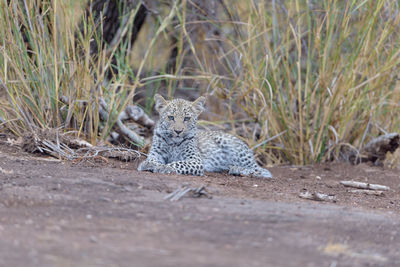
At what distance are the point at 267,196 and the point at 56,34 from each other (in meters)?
3.04

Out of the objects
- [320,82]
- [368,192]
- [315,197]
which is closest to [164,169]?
[315,197]

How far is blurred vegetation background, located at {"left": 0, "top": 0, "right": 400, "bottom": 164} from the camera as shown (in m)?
6.62

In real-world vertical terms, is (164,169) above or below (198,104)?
below

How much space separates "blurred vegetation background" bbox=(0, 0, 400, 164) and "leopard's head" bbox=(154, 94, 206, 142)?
604 millimetres

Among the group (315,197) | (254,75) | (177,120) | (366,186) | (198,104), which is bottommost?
(366,186)

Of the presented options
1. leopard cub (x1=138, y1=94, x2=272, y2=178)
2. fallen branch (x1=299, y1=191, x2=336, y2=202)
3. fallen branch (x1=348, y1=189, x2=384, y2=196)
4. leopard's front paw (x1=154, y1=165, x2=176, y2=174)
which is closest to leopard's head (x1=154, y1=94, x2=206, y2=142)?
leopard cub (x1=138, y1=94, x2=272, y2=178)

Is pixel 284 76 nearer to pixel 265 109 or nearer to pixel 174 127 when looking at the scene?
pixel 265 109

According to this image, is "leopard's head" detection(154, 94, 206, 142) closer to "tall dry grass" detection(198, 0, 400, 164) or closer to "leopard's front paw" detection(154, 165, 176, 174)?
"leopard's front paw" detection(154, 165, 176, 174)

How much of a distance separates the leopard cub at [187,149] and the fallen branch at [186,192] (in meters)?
1.44

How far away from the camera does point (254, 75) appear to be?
7.79 meters

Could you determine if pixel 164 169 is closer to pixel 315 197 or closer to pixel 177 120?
pixel 177 120

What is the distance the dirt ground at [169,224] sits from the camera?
2955 mm

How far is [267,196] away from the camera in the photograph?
16.4 ft

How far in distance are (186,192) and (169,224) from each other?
2.91 ft
